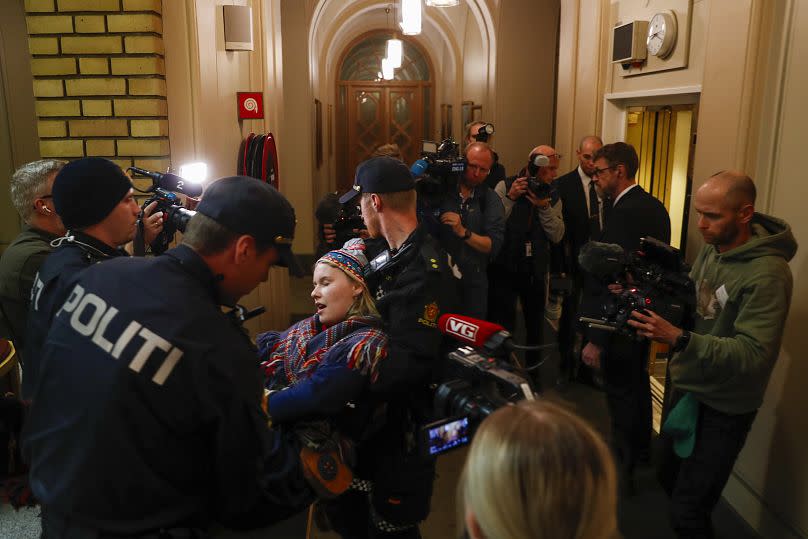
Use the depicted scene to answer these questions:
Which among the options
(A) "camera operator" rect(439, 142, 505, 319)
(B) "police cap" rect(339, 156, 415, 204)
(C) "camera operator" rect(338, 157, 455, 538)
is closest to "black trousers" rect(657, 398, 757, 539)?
(C) "camera operator" rect(338, 157, 455, 538)

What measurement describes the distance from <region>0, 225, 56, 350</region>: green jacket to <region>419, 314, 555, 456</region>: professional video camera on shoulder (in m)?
1.72

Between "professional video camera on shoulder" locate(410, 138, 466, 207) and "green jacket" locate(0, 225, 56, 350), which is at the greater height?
"professional video camera on shoulder" locate(410, 138, 466, 207)

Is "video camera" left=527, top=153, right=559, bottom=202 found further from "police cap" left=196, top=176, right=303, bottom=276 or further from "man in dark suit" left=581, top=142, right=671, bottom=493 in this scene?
"police cap" left=196, top=176, right=303, bottom=276

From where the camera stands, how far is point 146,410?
1.23 metres

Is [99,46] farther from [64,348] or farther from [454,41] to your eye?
[454,41]

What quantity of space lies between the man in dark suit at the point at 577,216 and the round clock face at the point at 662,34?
0.70 meters

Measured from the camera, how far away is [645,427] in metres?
3.31

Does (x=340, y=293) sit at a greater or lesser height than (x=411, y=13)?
lesser

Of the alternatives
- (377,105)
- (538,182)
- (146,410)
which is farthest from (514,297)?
(377,105)

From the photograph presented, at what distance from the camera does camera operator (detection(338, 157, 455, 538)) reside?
1.90m

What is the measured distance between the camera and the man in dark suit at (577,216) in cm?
425

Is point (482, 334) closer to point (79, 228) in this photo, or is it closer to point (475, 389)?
point (475, 389)

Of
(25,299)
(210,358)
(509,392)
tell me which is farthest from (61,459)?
(25,299)

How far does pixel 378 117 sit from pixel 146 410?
1536cm
